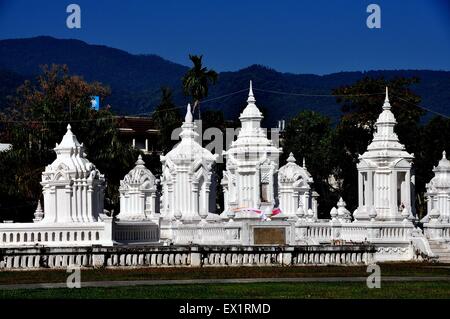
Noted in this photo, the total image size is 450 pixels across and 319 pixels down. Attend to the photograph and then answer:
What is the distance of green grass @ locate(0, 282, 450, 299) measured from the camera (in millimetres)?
29047

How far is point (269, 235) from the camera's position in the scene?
1854 inches

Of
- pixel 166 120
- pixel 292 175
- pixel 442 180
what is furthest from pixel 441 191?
pixel 166 120

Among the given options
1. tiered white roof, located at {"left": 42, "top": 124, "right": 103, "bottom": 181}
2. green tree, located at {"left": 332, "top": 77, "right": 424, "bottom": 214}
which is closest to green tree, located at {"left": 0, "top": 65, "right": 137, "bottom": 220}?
green tree, located at {"left": 332, "top": 77, "right": 424, "bottom": 214}

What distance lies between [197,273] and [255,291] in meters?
7.30

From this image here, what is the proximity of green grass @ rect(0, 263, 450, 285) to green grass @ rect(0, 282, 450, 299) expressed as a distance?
145 inches

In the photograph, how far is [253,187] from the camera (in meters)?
56.0

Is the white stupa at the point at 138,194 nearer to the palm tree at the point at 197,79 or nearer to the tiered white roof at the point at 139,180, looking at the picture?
the tiered white roof at the point at 139,180

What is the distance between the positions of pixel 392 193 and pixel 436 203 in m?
8.62

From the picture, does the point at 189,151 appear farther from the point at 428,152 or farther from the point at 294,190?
the point at 428,152

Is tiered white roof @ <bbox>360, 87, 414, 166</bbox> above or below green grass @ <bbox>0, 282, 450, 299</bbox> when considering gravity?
above

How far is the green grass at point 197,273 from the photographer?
3538 centimetres

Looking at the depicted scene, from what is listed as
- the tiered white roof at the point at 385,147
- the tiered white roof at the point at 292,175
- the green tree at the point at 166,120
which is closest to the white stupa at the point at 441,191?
the tiered white roof at the point at 385,147

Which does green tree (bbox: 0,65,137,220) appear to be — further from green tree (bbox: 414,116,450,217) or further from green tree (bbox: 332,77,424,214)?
green tree (bbox: 414,116,450,217)

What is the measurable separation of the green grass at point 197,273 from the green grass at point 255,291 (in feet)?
12.1
